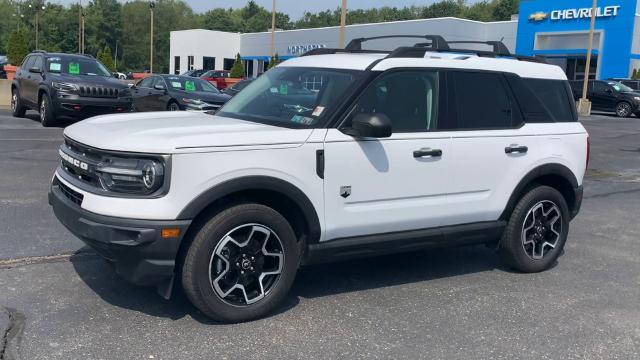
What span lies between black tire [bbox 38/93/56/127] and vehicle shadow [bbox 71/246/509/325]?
9.91 meters

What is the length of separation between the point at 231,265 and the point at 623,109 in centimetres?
2987

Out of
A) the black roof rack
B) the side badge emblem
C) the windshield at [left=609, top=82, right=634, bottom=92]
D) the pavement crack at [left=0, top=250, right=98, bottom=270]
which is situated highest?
the black roof rack

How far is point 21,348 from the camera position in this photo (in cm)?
388

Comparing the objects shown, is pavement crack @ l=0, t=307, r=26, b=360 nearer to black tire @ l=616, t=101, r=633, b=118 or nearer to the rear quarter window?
the rear quarter window

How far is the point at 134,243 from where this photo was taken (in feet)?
13.1

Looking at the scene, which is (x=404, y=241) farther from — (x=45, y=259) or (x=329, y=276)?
(x=45, y=259)

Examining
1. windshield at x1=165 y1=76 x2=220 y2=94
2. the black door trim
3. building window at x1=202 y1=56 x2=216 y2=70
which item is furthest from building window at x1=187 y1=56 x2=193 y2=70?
the black door trim

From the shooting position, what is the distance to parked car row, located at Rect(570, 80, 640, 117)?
29.7 meters

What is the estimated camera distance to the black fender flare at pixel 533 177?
568 centimetres

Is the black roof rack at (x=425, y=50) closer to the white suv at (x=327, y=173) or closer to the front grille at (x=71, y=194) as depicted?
the white suv at (x=327, y=173)

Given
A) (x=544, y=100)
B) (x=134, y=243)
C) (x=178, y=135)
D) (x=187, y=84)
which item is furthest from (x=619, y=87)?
(x=134, y=243)

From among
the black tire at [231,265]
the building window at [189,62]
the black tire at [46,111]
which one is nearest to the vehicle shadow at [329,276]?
the black tire at [231,265]

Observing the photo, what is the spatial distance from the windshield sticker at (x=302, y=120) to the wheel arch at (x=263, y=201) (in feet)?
1.73

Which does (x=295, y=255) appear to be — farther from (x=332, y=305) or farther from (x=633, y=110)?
(x=633, y=110)
